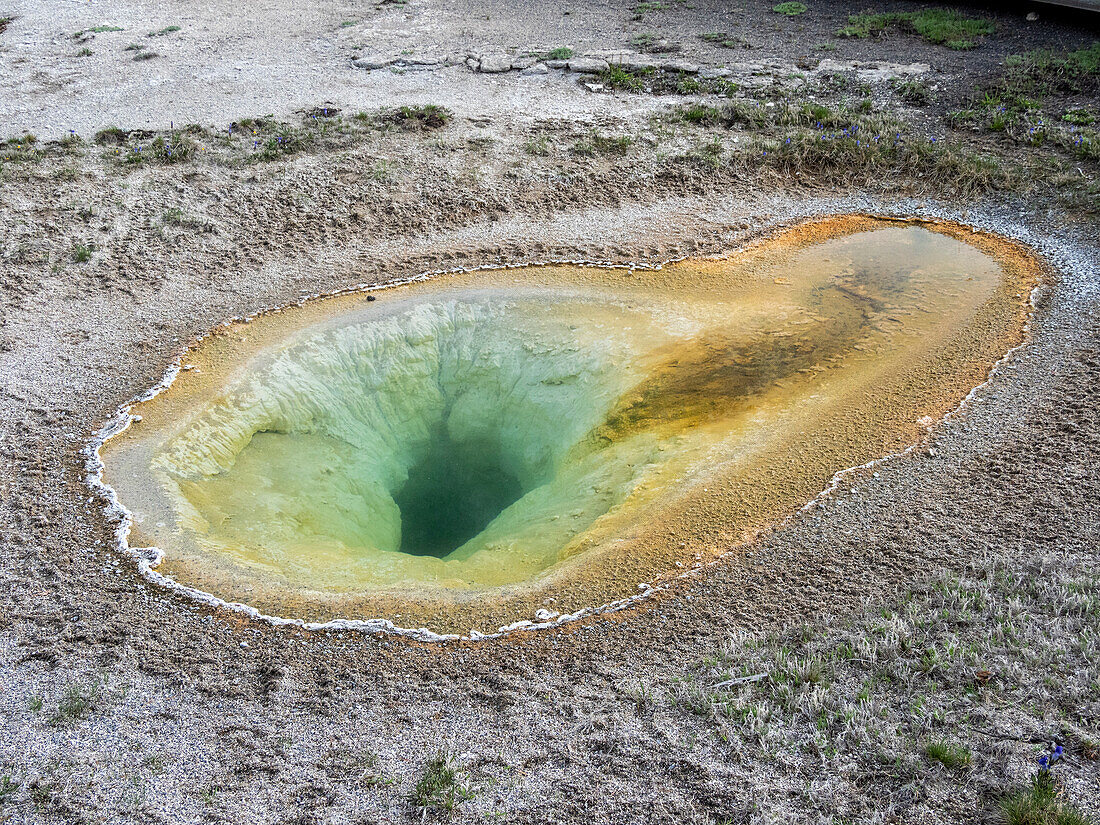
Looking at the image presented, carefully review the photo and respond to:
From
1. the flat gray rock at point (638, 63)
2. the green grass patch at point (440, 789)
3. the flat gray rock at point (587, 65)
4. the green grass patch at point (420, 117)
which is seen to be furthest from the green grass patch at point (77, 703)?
the flat gray rock at point (638, 63)

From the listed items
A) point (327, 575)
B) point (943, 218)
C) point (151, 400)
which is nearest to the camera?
point (327, 575)

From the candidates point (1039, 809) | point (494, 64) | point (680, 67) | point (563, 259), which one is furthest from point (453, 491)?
point (680, 67)

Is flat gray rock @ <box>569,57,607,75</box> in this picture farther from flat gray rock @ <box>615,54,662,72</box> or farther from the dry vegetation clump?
the dry vegetation clump

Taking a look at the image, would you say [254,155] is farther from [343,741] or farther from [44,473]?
[343,741]

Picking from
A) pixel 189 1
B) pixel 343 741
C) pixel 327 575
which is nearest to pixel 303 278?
pixel 327 575

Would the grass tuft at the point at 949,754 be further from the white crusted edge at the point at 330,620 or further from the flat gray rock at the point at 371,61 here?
the flat gray rock at the point at 371,61

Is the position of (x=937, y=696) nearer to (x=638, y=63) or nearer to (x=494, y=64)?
(x=638, y=63)
